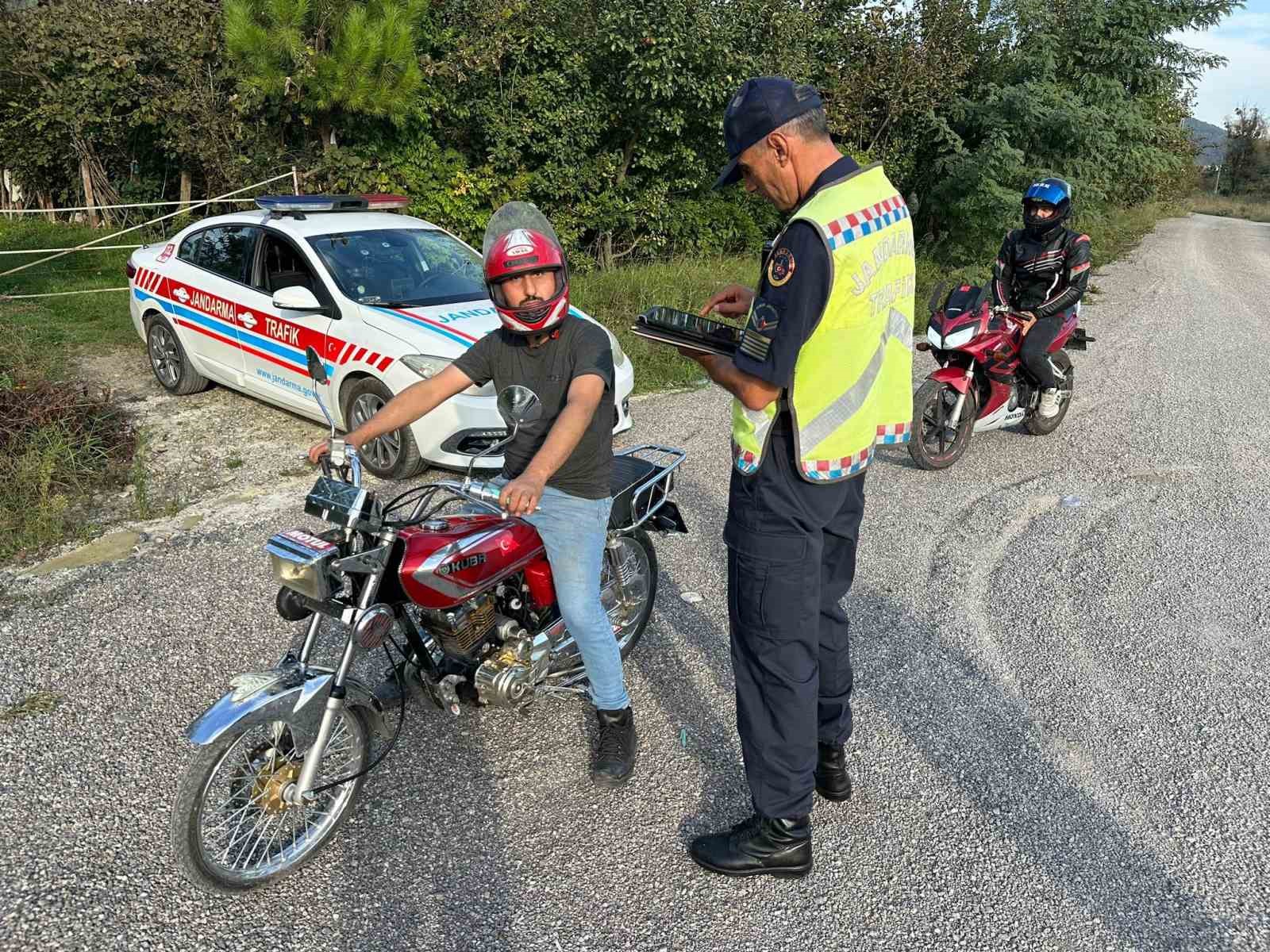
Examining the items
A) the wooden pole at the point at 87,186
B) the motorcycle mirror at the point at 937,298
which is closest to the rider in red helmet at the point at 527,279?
the motorcycle mirror at the point at 937,298

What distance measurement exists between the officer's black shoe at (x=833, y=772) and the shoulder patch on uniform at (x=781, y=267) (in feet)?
5.59

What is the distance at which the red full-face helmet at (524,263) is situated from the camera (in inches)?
111

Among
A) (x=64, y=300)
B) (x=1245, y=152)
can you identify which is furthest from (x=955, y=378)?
(x=1245, y=152)

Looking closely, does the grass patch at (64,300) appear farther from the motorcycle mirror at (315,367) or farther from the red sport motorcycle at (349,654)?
the motorcycle mirror at (315,367)

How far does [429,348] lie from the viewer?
616 cm

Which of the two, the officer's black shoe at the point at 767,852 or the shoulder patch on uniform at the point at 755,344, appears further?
the officer's black shoe at the point at 767,852

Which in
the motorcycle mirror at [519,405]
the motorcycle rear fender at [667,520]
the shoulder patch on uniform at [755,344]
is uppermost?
the shoulder patch on uniform at [755,344]

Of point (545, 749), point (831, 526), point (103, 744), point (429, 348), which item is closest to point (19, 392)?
point (429, 348)

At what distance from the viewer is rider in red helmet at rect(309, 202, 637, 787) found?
2.87 metres

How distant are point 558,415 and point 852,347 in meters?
1.01

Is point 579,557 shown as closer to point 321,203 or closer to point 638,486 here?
point 638,486

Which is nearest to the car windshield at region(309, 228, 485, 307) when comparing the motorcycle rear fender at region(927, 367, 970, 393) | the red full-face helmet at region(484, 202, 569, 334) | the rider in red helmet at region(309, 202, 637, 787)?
the motorcycle rear fender at region(927, 367, 970, 393)

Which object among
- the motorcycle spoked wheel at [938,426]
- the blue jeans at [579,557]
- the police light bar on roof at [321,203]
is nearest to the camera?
the blue jeans at [579,557]

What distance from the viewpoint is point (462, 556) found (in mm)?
2994
